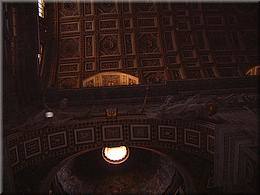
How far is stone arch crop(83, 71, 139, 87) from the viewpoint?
552 inches

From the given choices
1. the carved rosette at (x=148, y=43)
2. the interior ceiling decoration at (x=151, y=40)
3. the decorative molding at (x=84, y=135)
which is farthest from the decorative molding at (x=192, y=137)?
the carved rosette at (x=148, y=43)

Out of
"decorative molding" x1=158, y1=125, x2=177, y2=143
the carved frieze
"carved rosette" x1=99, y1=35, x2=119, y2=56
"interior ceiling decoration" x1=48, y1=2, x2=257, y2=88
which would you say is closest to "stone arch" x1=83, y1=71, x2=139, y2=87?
"interior ceiling decoration" x1=48, y1=2, x2=257, y2=88

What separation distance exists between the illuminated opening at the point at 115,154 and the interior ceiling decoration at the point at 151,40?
2803 mm

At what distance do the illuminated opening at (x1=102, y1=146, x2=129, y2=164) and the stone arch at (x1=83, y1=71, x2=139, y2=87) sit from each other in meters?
2.60

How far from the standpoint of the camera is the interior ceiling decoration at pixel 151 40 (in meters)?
14.0

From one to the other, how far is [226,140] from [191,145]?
46.5 inches

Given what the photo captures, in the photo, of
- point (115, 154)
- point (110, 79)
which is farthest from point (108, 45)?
point (115, 154)

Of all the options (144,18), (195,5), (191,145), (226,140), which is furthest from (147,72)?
(226,140)

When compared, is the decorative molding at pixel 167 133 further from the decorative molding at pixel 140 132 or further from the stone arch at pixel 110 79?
the stone arch at pixel 110 79

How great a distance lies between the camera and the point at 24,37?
1144 centimetres

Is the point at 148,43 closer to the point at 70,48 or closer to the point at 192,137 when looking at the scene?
the point at 70,48

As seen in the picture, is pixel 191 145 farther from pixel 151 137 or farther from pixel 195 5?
pixel 195 5

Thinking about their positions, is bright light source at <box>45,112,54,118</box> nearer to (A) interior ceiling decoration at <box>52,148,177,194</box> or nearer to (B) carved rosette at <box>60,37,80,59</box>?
(A) interior ceiling decoration at <box>52,148,177,194</box>

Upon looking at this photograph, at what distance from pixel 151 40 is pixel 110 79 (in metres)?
1.97
